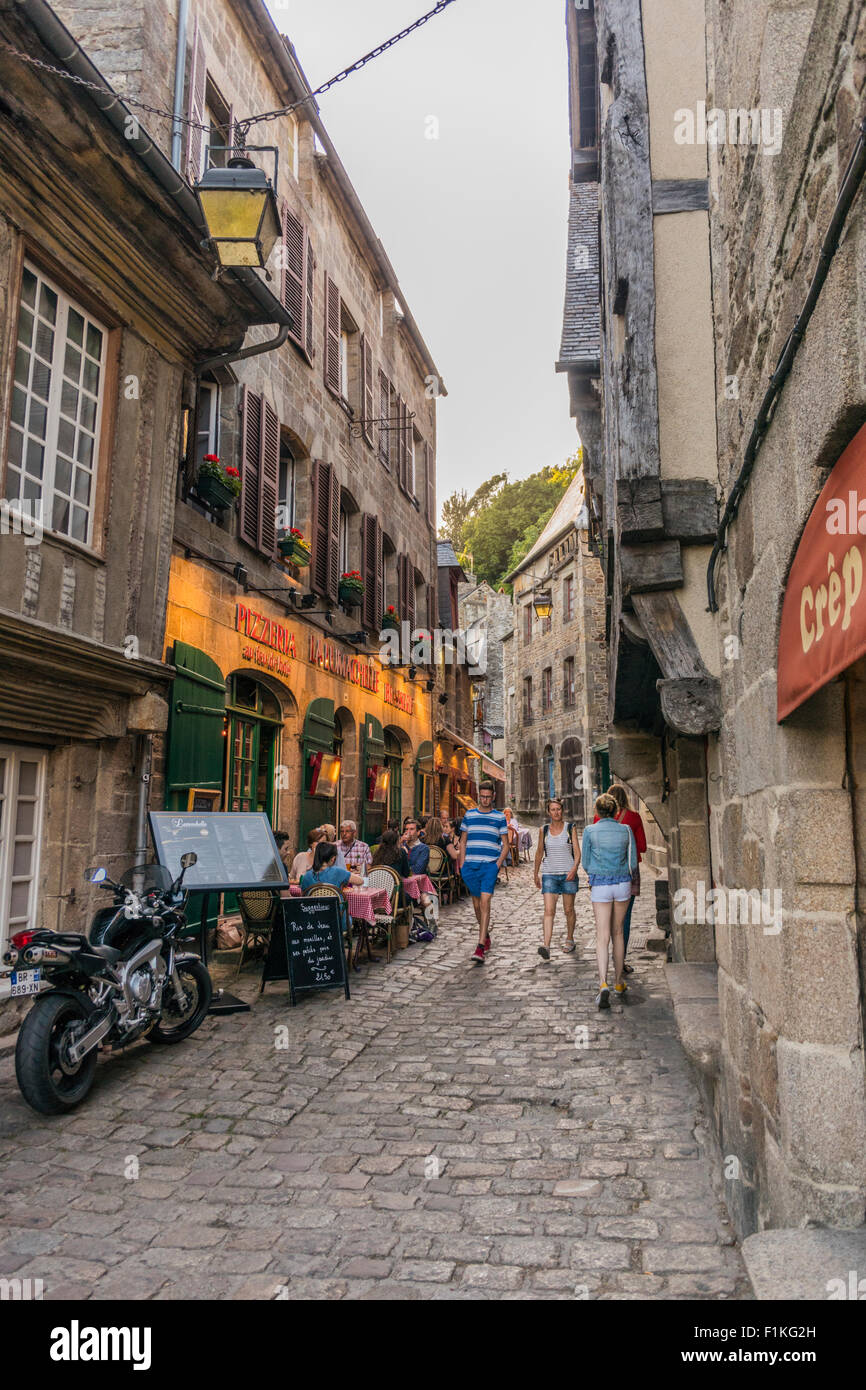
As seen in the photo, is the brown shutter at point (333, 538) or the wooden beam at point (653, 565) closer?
the wooden beam at point (653, 565)

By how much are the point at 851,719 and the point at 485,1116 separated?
3074 millimetres

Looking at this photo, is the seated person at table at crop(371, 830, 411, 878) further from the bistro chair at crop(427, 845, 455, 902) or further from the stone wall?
the stone wall

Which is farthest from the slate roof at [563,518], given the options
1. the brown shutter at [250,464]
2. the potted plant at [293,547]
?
the brown shutter at [250,464]

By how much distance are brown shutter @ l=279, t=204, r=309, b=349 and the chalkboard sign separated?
311 inches

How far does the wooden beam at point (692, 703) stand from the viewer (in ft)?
17.0

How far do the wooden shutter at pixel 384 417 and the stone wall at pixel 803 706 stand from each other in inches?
542

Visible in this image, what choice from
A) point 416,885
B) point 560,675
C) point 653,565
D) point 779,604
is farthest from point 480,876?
point 560,675

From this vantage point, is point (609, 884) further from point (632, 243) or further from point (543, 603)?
point (543, 603)

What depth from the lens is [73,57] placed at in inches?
228

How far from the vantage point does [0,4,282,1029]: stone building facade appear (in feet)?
19.8

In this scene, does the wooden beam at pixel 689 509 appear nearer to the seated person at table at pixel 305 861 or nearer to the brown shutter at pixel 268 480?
the seated person at table at pixel 305 861

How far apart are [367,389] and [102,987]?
12.5m
